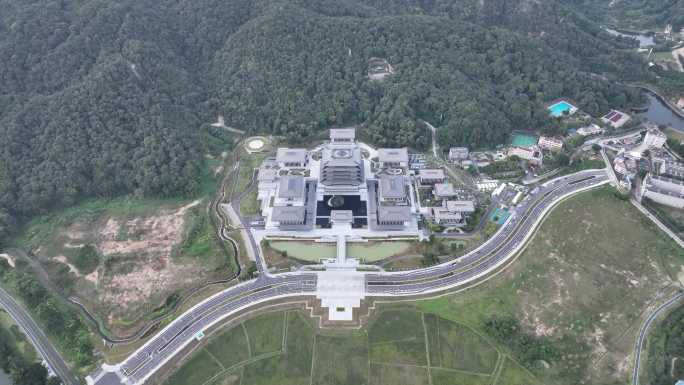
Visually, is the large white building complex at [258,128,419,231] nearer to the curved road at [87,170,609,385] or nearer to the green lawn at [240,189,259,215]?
the green lawn at [240,189,259,215]

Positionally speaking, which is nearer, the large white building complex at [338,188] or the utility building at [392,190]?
the large white building complex at [338,188]

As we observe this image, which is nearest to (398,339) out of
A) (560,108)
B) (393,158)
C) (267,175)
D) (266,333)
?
(266,333)

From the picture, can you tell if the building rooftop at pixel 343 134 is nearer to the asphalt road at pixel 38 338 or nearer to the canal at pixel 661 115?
the asphalt road at pixel 38 338

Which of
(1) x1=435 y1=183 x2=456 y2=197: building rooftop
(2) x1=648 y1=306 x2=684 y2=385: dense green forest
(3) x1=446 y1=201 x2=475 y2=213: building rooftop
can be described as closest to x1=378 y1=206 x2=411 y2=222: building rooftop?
(3) x1=446 y1=201 x2=475 y2=213: building rooftop

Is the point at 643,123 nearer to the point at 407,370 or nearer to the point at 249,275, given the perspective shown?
the point at 407,370

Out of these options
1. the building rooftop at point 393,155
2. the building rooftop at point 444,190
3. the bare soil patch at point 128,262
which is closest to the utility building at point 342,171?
the building rooftop at point 393,155

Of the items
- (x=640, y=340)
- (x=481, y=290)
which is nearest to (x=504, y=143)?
Answer: (x=481, y=290)
